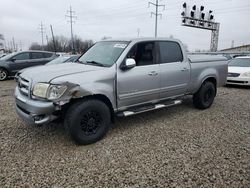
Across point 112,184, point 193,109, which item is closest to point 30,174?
point 112,184

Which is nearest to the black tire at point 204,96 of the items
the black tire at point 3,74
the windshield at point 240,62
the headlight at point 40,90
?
the headlight at point 40,90

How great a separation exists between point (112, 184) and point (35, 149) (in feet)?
5.12

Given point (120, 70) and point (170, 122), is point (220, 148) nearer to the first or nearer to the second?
point (170, 122)

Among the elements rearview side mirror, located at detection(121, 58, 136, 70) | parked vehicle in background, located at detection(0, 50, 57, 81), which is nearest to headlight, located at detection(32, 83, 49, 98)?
rearview side mirror, located at detection(121, 58, 136, 70)

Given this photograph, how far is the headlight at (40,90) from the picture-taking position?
310 centimetres

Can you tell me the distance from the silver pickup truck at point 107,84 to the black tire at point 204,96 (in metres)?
0.18

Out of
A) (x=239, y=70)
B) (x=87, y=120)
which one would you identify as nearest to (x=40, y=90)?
(x=87, y=120)

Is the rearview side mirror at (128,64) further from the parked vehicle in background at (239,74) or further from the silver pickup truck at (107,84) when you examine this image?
the parked vehicle in background at (239,74)

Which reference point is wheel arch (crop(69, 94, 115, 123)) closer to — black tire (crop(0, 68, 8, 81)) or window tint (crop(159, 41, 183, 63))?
window tint (crop(159, 41, 183, 63))

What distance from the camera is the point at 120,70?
3.71 m

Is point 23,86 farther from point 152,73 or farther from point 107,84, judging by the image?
point 152,73

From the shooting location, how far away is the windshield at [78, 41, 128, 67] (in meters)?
3.92

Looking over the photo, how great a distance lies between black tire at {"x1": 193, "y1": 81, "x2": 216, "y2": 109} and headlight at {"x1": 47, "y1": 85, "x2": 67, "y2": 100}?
12.0 feet

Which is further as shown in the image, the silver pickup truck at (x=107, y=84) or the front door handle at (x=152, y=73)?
the front door handle at (x=152, y=73)
